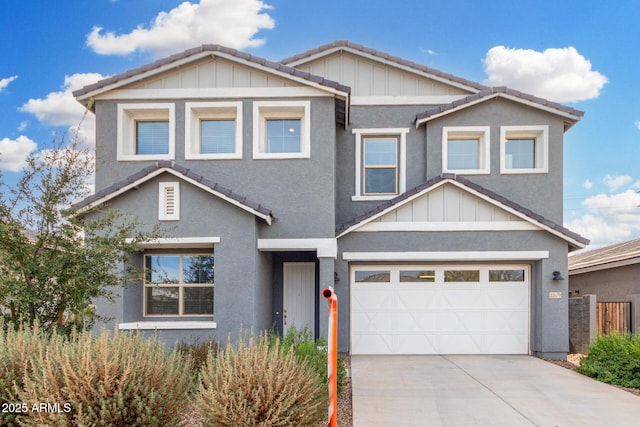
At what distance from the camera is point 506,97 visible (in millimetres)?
14734

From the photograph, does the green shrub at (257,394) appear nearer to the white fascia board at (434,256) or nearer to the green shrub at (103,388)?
the green shrub at (103,388)

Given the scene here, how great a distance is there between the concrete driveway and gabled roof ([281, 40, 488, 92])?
7.94 metres

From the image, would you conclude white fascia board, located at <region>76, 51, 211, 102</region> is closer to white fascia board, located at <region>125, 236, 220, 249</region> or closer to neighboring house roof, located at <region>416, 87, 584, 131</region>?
white fascia board, located at <region>125, 236, 220, 249</region>

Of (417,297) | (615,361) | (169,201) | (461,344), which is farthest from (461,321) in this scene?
(169,201)

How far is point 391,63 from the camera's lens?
15.3 meters

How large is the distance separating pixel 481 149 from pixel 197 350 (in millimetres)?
9713

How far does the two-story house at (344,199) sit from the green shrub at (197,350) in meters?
0.42

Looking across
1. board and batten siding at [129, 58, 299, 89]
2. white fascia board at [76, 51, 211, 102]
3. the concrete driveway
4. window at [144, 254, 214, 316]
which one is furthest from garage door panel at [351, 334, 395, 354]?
white fascia board at [76, 51, 211, 102]

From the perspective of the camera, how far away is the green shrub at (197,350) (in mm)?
9300

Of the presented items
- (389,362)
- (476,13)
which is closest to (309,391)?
(389,362)

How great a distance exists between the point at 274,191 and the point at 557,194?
8.04m

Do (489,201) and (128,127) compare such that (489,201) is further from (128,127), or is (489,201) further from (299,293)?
(128,127)

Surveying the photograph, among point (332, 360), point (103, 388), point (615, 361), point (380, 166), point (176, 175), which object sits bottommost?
point (615, 361)

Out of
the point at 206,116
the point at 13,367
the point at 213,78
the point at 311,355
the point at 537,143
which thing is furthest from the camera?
the point at 537,143
